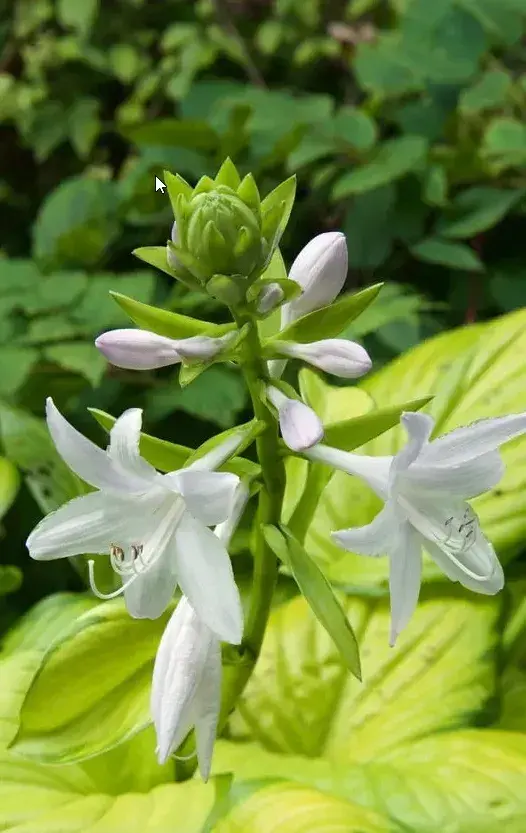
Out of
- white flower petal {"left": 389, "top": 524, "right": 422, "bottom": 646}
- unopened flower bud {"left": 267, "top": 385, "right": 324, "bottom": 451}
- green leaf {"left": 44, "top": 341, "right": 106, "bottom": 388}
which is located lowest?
green leaf {"left": 44, "top": 341, "right": 106, "bottom": 388}

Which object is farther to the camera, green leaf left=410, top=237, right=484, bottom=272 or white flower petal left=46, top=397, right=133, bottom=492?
green leaf left=410, top=237, right=484, bottom=272

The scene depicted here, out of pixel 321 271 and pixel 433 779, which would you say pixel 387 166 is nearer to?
pixel 321 271

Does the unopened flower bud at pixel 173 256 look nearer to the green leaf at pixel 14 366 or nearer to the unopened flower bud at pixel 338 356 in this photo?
the unopened flower bud at pixel 338 356

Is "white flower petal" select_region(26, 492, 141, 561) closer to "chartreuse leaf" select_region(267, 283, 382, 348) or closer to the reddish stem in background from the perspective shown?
"chartreuse leaf" select_region(267, 283, 382, 348)

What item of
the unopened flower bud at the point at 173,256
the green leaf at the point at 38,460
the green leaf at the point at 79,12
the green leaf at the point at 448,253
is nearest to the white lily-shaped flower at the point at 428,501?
the unopened flower bud at the point at 173,256

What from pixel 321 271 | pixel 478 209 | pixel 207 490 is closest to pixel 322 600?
pixel 207 490

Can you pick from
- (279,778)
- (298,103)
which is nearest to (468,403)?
(279,778)

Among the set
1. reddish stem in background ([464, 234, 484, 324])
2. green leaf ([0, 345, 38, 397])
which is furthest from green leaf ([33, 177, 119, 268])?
reddish stem in background ([464, 234, 484, 324])
